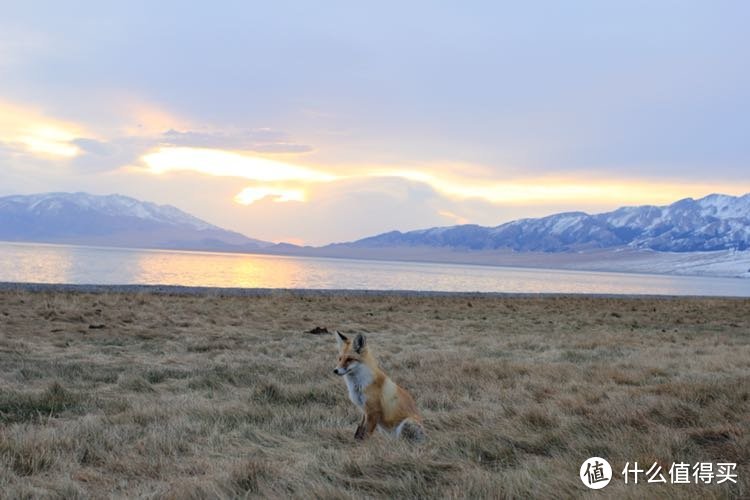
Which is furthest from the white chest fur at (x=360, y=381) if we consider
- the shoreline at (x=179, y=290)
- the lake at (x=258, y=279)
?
the lake at (x=258, y=279)

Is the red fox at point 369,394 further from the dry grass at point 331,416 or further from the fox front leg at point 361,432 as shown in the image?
the dry grass at point 331,416

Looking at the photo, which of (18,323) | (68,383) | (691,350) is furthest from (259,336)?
(691,350)

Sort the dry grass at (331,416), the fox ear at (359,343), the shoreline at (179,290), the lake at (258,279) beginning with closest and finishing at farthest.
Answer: the dry grass at (331,416) → the fox ear at (359,343) → the shoreline at (179,290) → the lake at (258,279)

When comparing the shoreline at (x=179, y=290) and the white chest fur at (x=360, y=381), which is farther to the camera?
the shoreline at (x=179, y=290)

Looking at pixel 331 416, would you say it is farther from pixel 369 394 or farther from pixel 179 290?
pixel 179 290

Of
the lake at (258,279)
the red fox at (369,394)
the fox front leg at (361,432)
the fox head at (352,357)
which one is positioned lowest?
the lake at (258,279)

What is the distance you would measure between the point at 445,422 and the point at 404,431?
110 centimetres

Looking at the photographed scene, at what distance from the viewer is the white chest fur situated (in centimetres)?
705

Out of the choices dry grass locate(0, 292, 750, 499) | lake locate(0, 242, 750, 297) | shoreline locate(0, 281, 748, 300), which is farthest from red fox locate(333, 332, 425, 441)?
lake locate(0, 242, 750, 297)

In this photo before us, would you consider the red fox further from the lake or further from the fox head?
the lake

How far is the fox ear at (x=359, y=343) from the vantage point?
696 centimetres

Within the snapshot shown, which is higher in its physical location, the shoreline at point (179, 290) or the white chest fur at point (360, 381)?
the white chest fur at point (360, 381)

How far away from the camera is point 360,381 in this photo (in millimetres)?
7078

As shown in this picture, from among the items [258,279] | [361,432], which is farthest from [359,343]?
[258,279]
